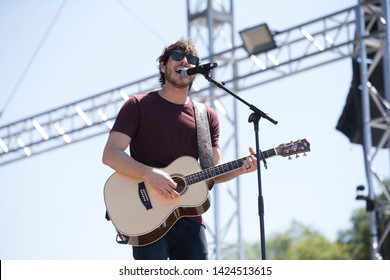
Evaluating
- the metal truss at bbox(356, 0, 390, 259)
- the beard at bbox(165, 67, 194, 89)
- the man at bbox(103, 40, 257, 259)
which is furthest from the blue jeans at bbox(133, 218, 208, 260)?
the metal truss at bbox(356, 0, 390, 259)

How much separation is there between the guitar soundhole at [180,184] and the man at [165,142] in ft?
0.29

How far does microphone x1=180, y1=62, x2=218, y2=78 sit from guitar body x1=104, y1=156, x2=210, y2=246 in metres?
0.50

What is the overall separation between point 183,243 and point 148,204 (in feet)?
1.02

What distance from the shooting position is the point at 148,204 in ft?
17.1

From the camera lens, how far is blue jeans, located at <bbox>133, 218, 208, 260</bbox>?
200 inches

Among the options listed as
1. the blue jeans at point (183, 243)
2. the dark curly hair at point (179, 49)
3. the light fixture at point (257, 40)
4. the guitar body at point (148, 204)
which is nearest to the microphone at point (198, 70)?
the dark curly hair at point (179, 49)

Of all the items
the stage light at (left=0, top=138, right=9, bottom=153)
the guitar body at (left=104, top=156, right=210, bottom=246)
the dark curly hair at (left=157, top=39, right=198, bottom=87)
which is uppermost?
the stage light at (left=0, top=138, right=9, bottom=153)

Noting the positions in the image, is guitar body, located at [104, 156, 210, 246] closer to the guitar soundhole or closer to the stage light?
the guitar soundhole

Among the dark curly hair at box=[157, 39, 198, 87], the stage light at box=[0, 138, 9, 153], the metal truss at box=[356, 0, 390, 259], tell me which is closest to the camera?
the dark curly hair at box=[157, 39, 198, 87]

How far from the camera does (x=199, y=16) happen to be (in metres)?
12.4

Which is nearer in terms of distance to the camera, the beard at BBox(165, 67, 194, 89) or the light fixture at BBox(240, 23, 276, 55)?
the beard at BBox(165, 67, 194, 89)

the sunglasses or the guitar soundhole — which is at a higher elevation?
the sunglasses

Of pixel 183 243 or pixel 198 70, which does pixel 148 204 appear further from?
pixel 198 70

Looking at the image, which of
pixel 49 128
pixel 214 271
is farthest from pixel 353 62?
pixel 214 271
